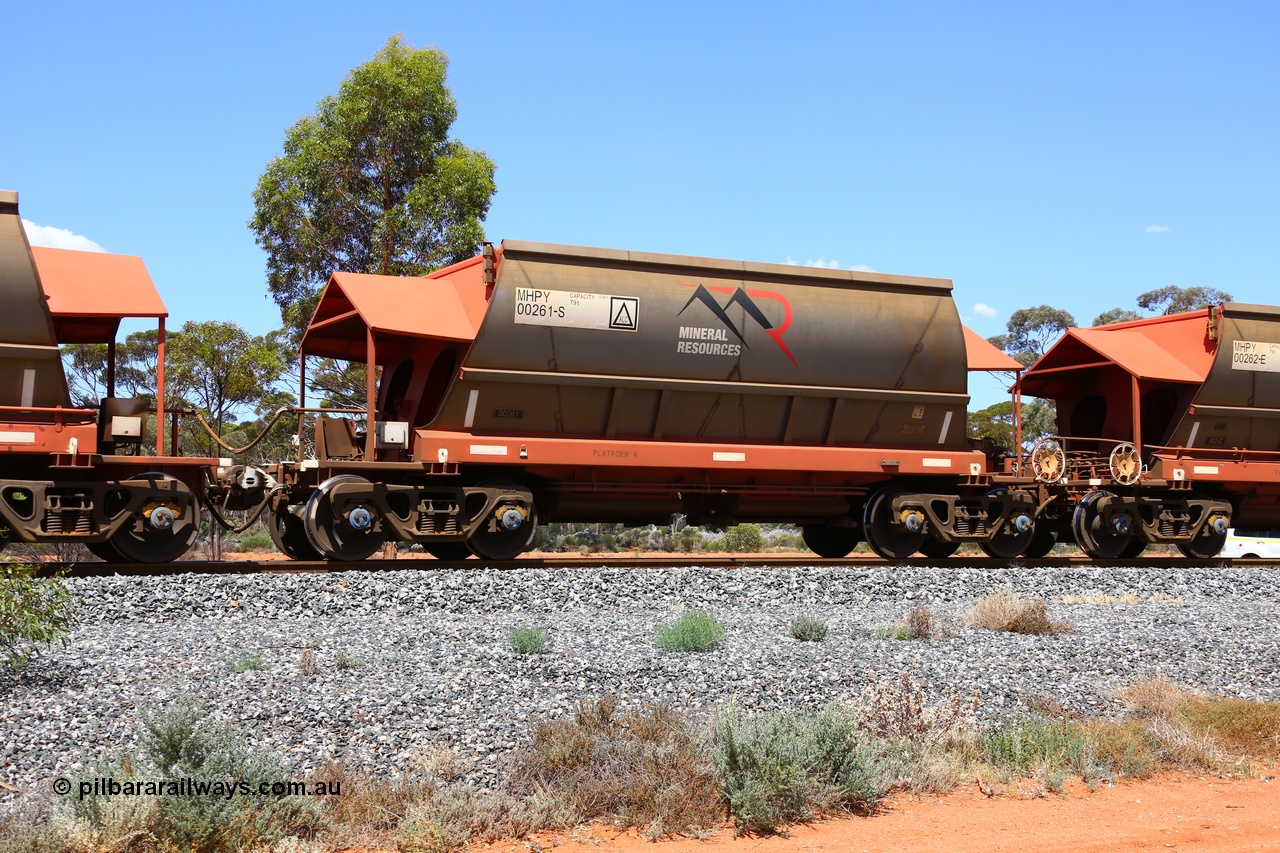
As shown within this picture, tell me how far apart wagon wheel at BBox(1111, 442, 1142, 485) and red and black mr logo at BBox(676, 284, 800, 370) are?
17.7 ft

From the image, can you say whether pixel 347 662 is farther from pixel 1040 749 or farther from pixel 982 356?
pixel 982 356

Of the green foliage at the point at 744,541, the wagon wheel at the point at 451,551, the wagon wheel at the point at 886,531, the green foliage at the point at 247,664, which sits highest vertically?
the wagon wheel at the point at 886,531

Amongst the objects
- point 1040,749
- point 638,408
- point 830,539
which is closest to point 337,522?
point 638,408

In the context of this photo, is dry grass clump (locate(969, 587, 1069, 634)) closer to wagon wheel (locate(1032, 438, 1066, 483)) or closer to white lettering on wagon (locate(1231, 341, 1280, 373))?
wagon wheel (locate(1032, 438, 1066, 483))

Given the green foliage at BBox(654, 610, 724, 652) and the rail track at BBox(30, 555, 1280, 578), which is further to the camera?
the rail track at BBox(30, 555, 1280, 578)

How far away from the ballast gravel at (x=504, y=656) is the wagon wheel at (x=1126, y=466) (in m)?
3.59

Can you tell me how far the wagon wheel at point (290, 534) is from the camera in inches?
542

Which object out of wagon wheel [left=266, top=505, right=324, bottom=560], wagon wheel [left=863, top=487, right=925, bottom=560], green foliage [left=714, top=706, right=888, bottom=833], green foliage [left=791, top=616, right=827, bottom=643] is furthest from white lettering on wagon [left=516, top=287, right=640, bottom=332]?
green foliage [left=714, top=706, right=888, bottom=833]

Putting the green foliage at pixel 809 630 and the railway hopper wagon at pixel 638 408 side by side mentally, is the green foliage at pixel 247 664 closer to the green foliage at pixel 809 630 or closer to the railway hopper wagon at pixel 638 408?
the green foliage at pixel 809 630

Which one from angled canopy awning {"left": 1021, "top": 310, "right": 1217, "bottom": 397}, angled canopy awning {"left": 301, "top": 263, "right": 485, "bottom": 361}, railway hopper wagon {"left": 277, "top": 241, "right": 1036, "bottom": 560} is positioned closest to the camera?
angled canopy awning {"left": 301, "top": 263, "right": 485, "bottom": 361}

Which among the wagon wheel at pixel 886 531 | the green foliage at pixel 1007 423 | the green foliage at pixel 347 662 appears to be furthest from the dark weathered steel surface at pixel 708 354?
the green foliage at pixel 1007 423

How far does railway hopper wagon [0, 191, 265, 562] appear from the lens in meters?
11.4

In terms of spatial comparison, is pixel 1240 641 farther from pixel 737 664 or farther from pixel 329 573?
pixel 329 573

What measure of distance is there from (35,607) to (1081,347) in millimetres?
16322
